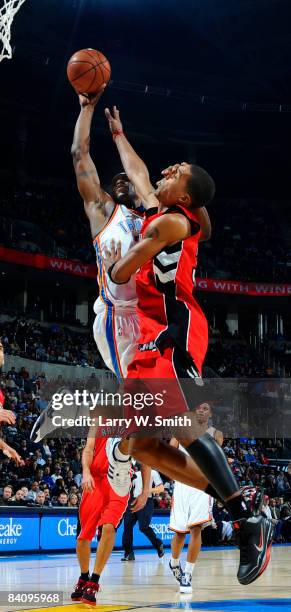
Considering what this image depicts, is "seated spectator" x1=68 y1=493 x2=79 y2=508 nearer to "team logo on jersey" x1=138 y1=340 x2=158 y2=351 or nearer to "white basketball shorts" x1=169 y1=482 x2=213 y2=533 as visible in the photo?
"white basketball shorts" x1=169 y1=482 x2=213 y2=533

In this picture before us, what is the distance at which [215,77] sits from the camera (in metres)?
27.5

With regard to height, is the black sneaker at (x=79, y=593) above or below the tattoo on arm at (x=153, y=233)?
below

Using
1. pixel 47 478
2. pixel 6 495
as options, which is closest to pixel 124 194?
pixel 6 495

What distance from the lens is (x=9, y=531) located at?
465 inches

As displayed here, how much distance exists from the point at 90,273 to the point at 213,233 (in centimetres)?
686

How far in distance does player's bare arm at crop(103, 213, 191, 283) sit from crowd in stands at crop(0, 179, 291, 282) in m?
20.7

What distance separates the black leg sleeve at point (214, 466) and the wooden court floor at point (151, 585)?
151 centimetres

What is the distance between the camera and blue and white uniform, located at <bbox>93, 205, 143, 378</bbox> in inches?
200

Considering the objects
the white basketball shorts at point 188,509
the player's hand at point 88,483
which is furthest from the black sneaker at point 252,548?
the white basketball shorts at point 188,509

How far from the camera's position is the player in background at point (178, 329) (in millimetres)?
3820

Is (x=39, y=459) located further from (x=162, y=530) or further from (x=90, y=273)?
(x=90, y=273)

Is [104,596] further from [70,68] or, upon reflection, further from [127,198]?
[70,68]

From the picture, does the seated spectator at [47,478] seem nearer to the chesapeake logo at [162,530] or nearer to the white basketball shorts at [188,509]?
the chesapeake logo at [162,530]

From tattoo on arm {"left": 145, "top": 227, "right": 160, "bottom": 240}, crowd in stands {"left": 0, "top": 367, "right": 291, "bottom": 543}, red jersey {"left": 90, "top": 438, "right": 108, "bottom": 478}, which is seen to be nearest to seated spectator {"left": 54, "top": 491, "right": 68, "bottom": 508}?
crowd in stands {"left": 0, "top": 367, "right": 291, "bottom": 543}
